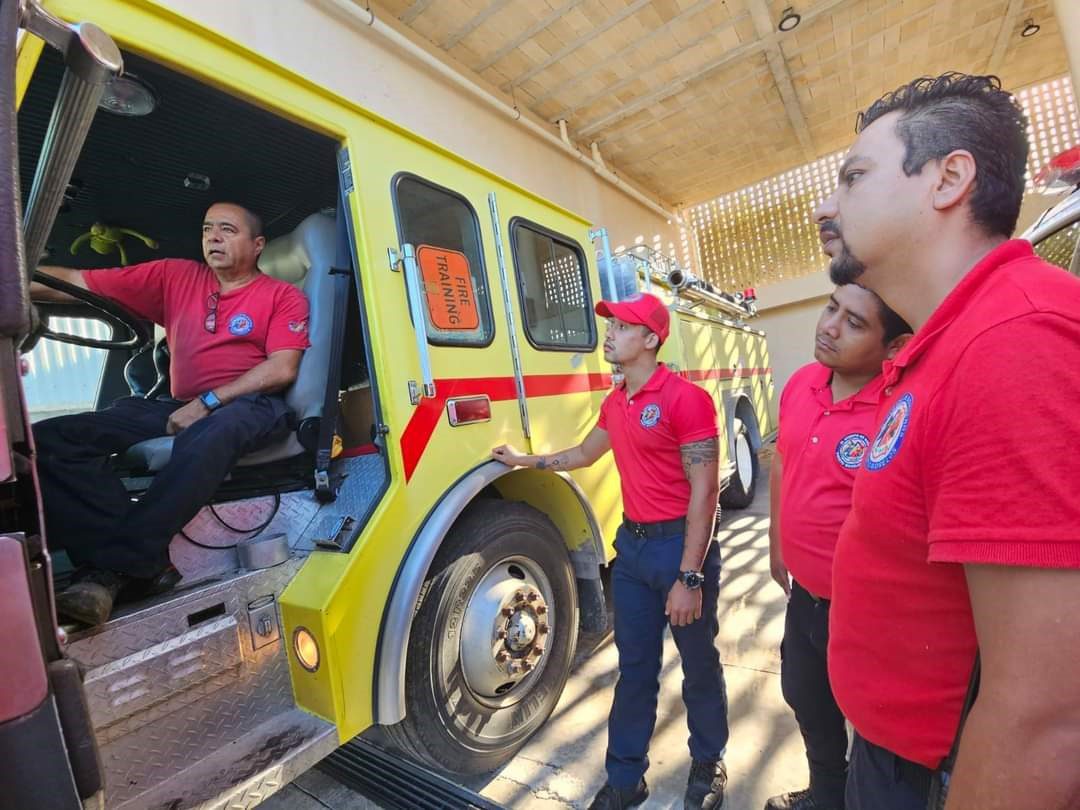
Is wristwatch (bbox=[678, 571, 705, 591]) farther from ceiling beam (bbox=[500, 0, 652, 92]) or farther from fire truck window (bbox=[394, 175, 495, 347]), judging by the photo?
ceiling beam (bbox=[500, 0, 652, 92])

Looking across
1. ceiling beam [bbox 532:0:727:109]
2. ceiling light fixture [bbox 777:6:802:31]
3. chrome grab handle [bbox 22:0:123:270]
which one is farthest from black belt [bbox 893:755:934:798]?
ceiling light fixture [bbox 777:6:802:31]

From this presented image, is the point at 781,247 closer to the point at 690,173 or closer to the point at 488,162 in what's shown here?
the point at 690,173

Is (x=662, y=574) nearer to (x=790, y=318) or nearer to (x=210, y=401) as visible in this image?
(x=210, y=401)

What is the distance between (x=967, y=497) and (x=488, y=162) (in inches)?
252

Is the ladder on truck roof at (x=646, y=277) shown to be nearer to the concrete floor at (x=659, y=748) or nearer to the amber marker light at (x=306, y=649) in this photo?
the concrete floor at (x=659, y=748)

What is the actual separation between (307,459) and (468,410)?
0.68 metres

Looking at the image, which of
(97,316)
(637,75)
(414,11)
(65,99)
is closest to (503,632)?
(65,99)

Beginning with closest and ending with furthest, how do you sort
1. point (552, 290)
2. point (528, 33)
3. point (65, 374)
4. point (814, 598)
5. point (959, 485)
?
1. point (959, 485)
2. point (814, 598)
3. point (552, 290)
4. point (65, 374)
5. point (528, 33)

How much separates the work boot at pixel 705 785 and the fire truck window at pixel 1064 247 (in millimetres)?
2280

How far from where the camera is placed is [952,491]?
61cm

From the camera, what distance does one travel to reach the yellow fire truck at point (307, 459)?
35.5 inches

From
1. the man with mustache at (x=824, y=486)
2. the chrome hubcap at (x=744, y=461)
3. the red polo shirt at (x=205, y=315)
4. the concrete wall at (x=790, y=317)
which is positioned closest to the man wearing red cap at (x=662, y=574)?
the man with mustache at (x=824, y=486)

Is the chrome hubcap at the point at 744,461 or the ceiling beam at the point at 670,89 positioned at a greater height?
the ceiling beam at the point at 670,89

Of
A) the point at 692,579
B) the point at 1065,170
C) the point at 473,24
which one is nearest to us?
the point at 692,579
